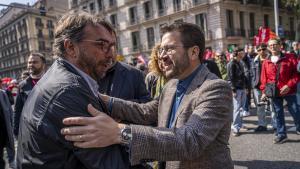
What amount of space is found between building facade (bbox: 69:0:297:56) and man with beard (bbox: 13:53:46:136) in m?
19.8

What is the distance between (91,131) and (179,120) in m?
0.74

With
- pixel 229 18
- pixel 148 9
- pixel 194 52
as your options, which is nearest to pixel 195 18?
pixel 229 18

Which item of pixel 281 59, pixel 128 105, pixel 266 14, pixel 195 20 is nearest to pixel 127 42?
pixel 195 20

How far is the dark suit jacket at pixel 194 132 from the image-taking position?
1605mm

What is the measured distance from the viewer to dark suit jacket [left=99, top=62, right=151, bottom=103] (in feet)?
10.3

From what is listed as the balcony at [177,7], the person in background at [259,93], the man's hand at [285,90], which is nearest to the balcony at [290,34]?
the balcony at [177,7]

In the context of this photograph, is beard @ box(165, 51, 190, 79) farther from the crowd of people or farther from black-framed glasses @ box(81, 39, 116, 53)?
black-framed glasses @ box(81, 39, 116, 53)

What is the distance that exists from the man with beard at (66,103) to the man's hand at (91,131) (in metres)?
0.03

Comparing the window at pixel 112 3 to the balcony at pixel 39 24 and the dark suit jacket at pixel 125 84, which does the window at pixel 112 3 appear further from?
the dark suit jacket at pixel 125 84

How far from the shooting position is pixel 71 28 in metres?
1.54

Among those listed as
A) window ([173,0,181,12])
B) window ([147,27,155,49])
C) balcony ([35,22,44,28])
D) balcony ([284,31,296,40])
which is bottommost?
balcony ([284,31,296,40])

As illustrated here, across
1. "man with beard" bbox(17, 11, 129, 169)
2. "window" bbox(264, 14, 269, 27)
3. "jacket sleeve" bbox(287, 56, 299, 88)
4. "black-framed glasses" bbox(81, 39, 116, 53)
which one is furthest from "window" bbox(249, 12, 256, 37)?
"man with beard" bbox(17, 11, 129, 169)

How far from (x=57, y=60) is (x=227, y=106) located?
39.8 inches

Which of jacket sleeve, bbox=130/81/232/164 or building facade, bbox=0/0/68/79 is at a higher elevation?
building facade, bbox=0/0/68/79
